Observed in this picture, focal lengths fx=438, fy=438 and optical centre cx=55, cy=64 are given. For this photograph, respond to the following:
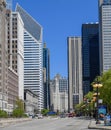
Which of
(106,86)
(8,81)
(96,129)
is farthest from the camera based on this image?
(8,81)

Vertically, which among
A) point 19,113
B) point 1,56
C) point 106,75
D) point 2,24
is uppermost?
point 2,24

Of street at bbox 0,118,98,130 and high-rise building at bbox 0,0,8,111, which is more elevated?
high-rise building at bbox 0,0,8,111

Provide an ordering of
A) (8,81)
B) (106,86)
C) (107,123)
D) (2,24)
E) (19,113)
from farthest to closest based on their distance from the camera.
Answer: (8,81) < (2,24) < (19,113) < (106,86) < (107,123)

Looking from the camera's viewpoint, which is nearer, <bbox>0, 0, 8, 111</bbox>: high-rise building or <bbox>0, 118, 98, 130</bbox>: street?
<bbox>0, 118, 98, 130</bbox>: street

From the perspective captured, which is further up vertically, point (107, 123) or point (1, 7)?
point (1, 7)

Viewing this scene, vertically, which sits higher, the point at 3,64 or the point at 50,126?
the point at 3,64

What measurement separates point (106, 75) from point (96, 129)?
62.5 m

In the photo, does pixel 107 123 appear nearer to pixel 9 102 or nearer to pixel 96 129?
pixel 96 129

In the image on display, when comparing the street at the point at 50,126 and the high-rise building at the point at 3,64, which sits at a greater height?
the high-rise building at the point at 3,64

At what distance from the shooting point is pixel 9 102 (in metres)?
200

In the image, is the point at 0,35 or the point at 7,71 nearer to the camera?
the point at 0,35

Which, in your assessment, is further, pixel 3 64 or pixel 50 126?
pixel 3 64

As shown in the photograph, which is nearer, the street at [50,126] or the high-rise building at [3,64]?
the street at [50,126]

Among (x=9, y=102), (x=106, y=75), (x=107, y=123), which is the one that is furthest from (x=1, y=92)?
(x=107, y=123)
